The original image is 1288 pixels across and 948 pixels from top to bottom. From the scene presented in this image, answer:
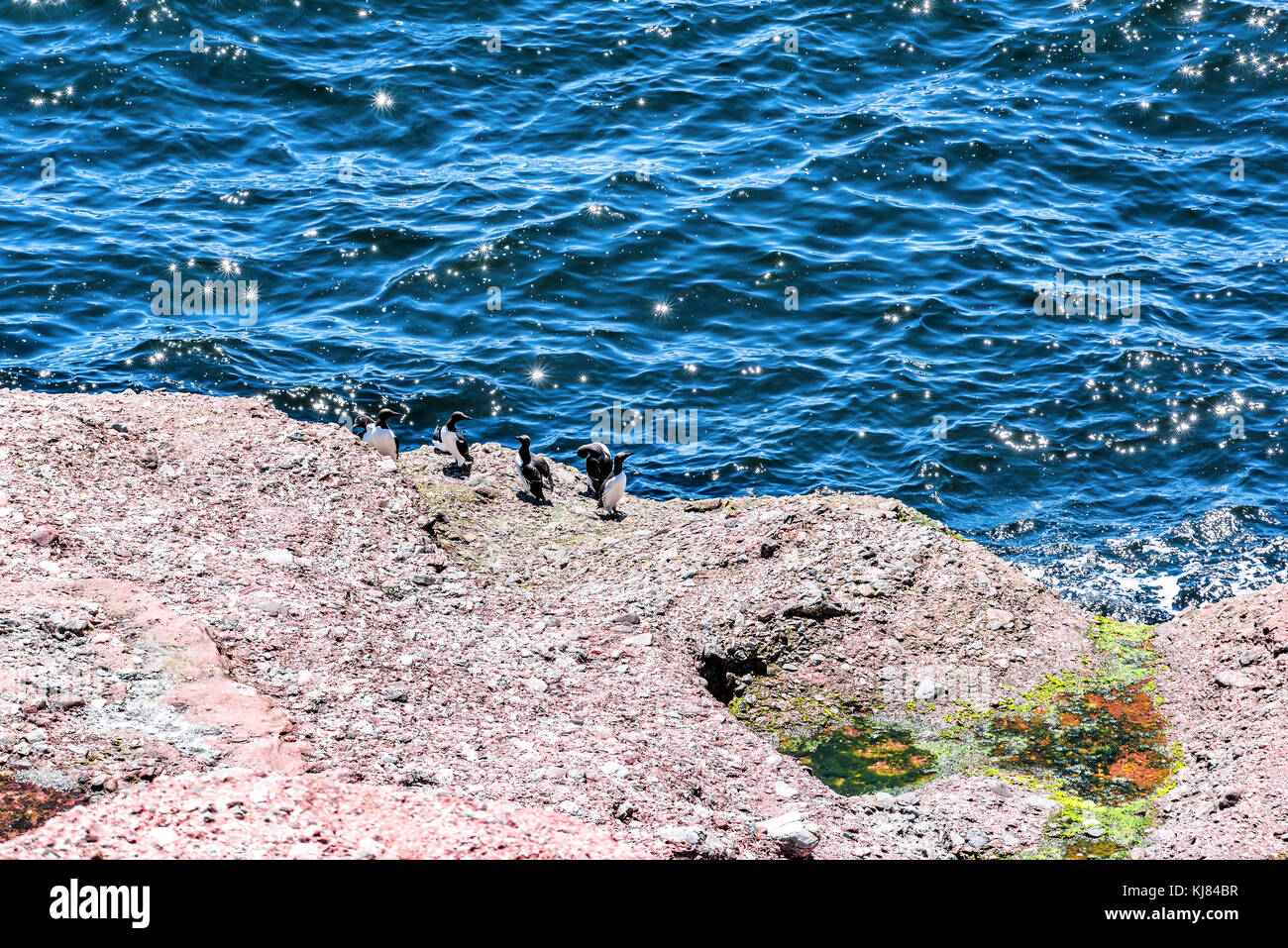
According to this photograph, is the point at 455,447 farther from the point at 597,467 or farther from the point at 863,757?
the point at 863,757

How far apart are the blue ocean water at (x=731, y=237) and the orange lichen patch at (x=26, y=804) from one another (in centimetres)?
1023

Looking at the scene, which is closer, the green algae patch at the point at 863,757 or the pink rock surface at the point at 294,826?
the pink rock surface at the point at 294,826

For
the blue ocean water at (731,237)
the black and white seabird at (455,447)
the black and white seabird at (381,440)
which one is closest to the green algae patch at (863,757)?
the blue ocean water at (731,237)

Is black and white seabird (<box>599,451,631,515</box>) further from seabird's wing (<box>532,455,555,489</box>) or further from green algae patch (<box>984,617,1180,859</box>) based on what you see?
green algae patch (<box>984,617,1180,859</box>)

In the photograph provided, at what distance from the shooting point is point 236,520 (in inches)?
445

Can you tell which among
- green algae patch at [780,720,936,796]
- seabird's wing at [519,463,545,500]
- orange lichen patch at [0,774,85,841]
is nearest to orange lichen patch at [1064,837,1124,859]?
green algae patch at [780,720,936,796]

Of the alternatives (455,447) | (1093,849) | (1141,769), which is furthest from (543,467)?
(1093,849)

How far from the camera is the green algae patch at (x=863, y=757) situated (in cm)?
934

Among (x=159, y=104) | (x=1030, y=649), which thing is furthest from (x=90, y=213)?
(x=1030, y=649)

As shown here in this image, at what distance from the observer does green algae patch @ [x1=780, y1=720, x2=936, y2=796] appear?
934 centimetres

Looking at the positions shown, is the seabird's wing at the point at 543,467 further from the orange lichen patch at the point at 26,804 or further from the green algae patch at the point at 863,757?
the orange lichen patch at the point at 26,804

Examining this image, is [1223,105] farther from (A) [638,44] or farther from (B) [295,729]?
(B) [295,729]

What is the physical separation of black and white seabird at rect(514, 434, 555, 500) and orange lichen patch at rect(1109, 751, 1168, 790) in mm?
7645
